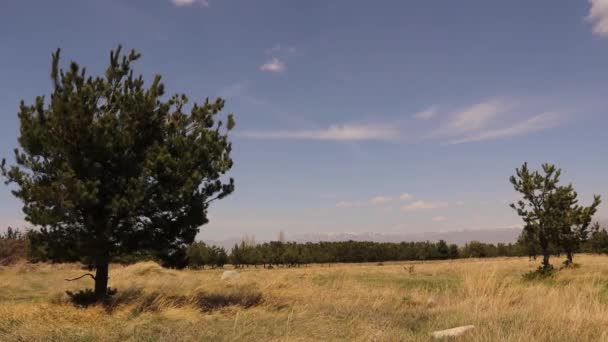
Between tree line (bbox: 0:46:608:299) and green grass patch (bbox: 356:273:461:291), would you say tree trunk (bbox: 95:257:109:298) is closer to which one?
tree line (bbox: 0:46:608:299)

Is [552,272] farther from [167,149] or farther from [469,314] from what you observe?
[167,149]

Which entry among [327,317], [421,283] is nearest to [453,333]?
[327,317]

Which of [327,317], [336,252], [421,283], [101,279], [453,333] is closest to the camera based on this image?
[453,333]

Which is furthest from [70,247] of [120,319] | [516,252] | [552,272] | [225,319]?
[516,252]

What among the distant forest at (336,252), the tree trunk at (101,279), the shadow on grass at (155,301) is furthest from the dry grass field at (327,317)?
the distant forest at (336,252)

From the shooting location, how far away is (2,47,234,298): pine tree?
40.0 ft

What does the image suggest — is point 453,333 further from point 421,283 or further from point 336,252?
point 336,252

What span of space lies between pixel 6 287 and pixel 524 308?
21.1 m

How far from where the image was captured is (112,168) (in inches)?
514

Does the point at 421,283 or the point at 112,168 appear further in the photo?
the point at 421,283

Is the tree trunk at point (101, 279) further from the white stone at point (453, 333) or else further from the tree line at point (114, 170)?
the white stone at point (453, 333)

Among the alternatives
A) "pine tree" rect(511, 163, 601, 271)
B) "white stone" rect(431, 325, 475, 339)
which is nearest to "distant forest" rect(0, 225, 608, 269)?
"pine tree" rect(511, 163, 601, 271)

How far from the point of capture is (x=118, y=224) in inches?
521

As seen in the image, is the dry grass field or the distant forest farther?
the distant forest
